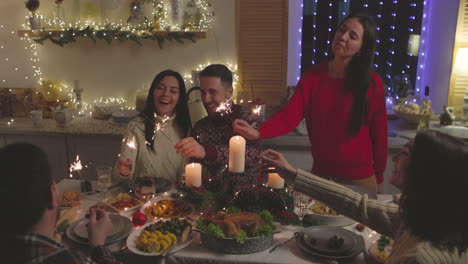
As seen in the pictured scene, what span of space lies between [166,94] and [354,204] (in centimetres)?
134

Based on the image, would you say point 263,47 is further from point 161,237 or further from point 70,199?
point 161,237

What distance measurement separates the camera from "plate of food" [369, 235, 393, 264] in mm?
1728

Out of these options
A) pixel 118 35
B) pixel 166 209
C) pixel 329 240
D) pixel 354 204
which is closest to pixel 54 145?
pixel 118 35

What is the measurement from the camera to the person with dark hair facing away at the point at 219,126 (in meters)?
2.42

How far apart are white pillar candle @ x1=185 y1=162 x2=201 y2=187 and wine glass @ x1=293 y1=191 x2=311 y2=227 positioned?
473mm

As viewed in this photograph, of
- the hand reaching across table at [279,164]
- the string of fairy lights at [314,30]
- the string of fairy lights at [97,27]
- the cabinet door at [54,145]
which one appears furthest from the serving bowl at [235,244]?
the string of fairy lights at [314,30]

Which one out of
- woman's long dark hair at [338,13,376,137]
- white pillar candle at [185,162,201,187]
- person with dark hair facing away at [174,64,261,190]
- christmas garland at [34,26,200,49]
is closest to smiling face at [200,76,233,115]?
person with dark hair facing away at [174,64,261,190]

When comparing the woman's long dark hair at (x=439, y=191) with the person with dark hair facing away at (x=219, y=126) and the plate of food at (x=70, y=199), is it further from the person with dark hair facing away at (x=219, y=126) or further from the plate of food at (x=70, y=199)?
the plate of food at (x=70, y=199)

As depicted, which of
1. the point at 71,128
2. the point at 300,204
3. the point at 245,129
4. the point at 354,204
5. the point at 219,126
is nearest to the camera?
the point at 354,204

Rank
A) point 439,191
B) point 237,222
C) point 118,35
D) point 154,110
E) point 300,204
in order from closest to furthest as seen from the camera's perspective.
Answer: point 439,191
point 237,222
point 300,204
point 154,110
point 118,35

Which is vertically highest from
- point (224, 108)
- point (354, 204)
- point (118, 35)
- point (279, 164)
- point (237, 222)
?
point (118, 35)

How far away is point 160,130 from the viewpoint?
2748 mm

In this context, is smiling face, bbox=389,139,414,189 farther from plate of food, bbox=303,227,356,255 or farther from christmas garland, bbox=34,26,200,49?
christmas garland, bbox=34,26,200,49

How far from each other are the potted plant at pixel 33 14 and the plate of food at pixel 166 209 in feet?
8.67
